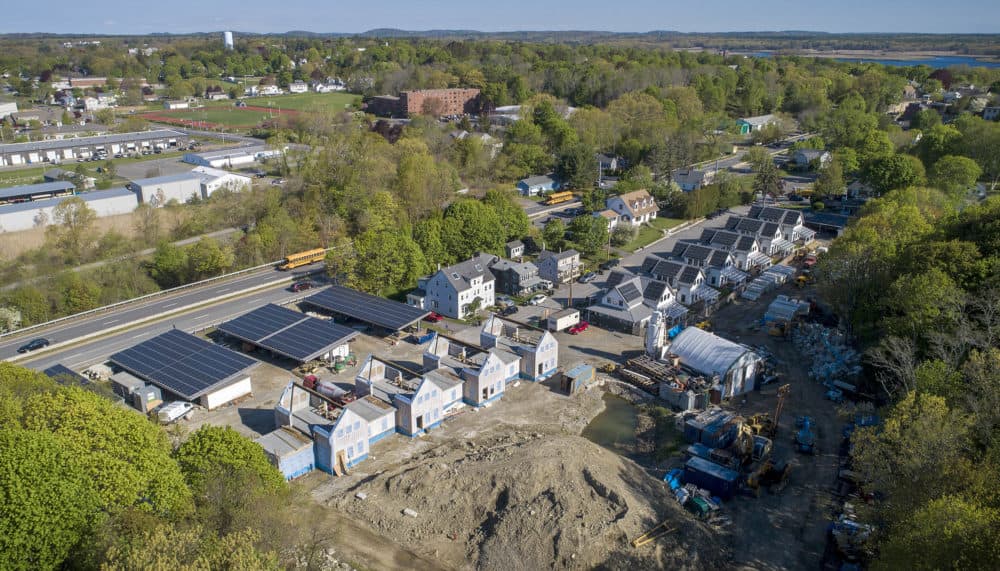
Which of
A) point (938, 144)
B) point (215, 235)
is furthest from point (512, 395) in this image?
point (938, 144)

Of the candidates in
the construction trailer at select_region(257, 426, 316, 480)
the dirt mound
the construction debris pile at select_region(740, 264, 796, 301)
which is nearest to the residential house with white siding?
the dirt mound

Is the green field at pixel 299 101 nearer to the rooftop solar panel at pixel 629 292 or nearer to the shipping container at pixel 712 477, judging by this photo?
the rooftop solar panel at pixel 629 292

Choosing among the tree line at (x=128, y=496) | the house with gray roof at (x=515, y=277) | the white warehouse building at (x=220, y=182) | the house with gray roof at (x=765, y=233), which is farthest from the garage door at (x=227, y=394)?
the house with gray roof at (x=765, y=233)

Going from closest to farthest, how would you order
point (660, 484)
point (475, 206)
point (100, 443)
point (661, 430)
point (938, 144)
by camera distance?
1. point (100, 443)
2. point (660, 484)
3. point (661, 430)
4. point (475, 206)
5. point (938, 144)

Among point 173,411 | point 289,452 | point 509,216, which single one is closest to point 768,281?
point 509,216

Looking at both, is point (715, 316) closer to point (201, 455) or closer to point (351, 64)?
point (201, 455)

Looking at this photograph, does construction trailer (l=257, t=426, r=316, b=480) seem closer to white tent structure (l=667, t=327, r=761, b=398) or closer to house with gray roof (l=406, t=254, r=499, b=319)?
house with gray roof (l=406, t=254, r=499, b=319)
